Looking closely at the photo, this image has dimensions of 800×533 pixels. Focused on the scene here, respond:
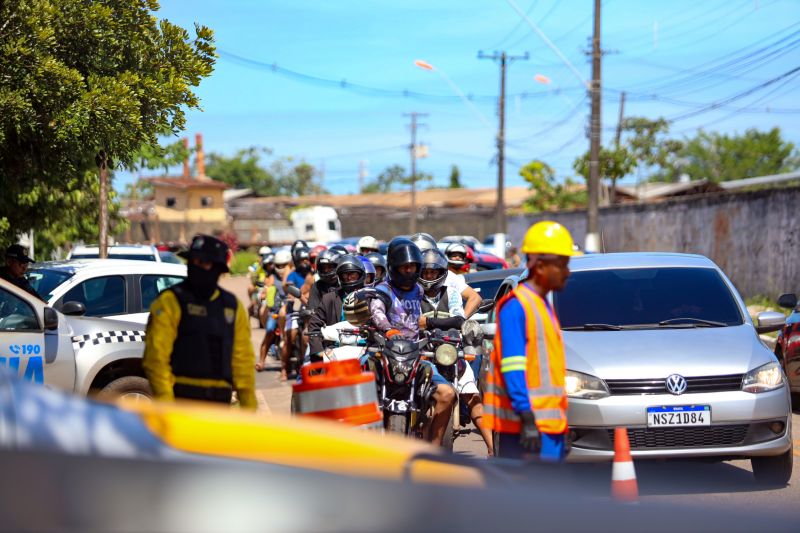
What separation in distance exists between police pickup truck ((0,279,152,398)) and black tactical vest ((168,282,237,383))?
3.68m

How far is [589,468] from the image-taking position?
973cm

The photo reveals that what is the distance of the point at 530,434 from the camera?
18.0 ft

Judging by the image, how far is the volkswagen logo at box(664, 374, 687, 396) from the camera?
26.3ft

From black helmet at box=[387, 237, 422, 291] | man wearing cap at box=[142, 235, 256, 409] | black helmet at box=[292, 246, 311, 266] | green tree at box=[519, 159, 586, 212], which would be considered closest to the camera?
man wearing cap at box=[142, 235, 256, 409]

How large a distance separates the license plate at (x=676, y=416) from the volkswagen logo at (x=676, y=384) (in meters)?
0.11

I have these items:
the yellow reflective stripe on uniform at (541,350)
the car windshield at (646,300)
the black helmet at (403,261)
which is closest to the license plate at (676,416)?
the car windshield at (646,300)

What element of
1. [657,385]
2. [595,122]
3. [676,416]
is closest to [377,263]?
[657,385]

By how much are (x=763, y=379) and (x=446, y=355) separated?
2285mm

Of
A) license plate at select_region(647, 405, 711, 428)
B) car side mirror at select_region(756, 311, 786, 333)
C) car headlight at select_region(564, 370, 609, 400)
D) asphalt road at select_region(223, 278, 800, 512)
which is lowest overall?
asphalt road at select_region(223, 278, 800, 512)

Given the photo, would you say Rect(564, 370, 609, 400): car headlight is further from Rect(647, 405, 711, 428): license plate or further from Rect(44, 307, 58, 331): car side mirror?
Rect(44, 307, 58, 331): car side mirror

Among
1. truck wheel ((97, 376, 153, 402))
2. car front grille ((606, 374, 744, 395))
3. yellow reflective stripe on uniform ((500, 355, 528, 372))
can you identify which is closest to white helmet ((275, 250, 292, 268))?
truck wheel ((97, 376, 153, 402))

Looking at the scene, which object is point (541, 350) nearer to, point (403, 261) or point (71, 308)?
point (403, 261)

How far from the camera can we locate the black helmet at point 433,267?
988cm

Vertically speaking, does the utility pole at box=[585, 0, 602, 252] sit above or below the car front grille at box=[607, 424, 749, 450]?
above
